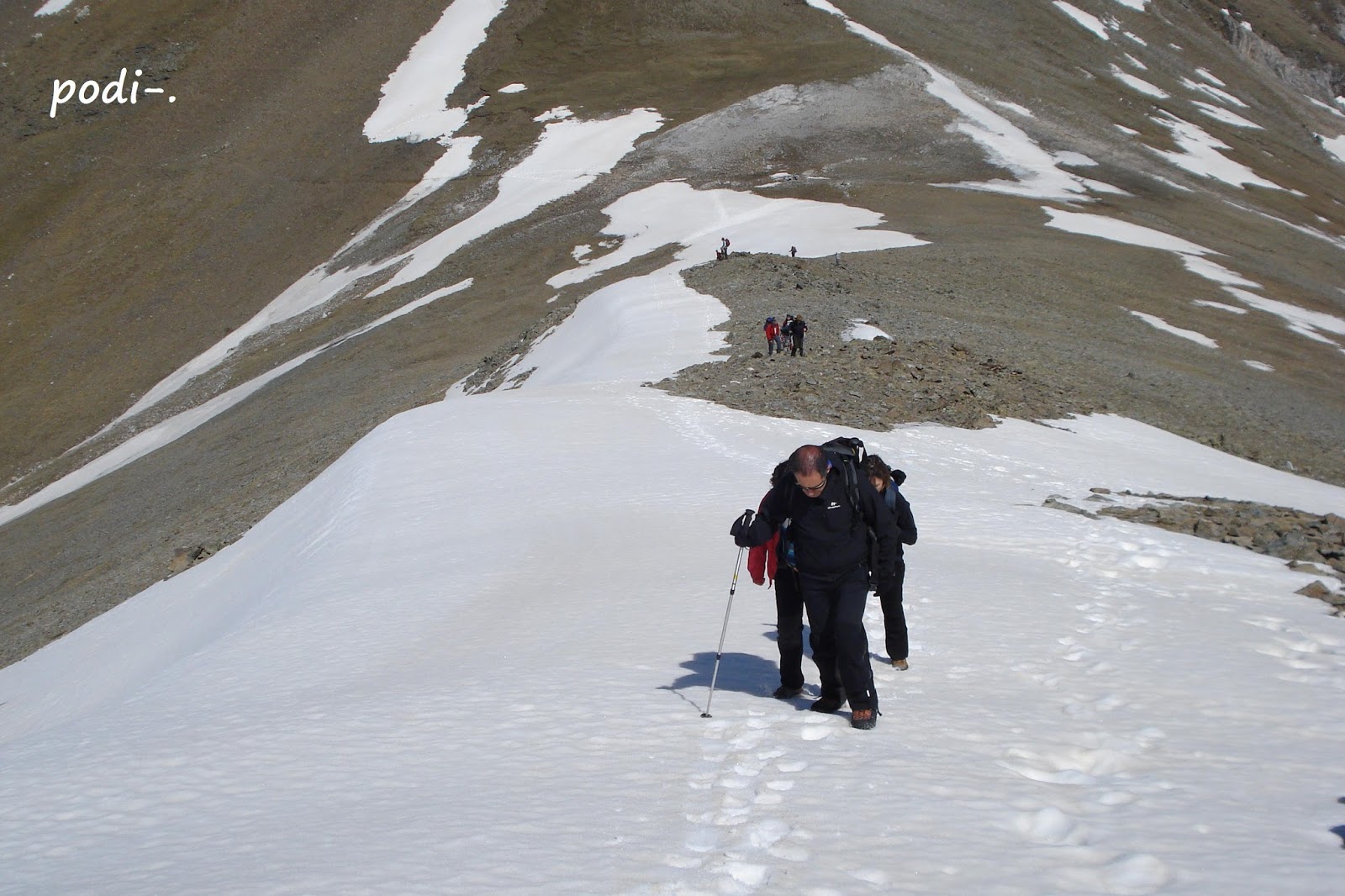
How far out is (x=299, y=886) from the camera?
522 centimetres

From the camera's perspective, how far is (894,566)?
8867 millimetres

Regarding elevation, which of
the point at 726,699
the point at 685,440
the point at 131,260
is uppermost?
the point at 726,699

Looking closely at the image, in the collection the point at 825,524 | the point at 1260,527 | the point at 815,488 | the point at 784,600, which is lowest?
the point at 1260,527

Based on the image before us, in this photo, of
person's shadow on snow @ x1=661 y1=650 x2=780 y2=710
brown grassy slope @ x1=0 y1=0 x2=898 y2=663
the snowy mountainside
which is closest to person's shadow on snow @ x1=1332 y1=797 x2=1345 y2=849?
person's shadow on snow @ x1=661 y1=650 x2=780 y2=710

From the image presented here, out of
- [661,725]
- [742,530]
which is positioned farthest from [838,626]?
[661,725]

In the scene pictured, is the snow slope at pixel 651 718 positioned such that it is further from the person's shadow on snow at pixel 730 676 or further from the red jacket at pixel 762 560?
the red jacket at pixel 762 560

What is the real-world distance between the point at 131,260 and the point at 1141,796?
76471 millimetres

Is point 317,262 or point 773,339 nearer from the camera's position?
point 773,339

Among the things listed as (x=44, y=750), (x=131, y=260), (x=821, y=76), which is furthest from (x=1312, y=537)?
(x=131, y=260)

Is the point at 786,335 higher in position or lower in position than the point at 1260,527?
lower

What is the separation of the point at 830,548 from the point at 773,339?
1871cm

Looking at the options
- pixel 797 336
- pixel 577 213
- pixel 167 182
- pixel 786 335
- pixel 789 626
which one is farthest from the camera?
pixel 167 182

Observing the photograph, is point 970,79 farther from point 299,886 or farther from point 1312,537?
point 299,886

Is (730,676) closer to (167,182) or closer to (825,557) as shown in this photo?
(825,557)
